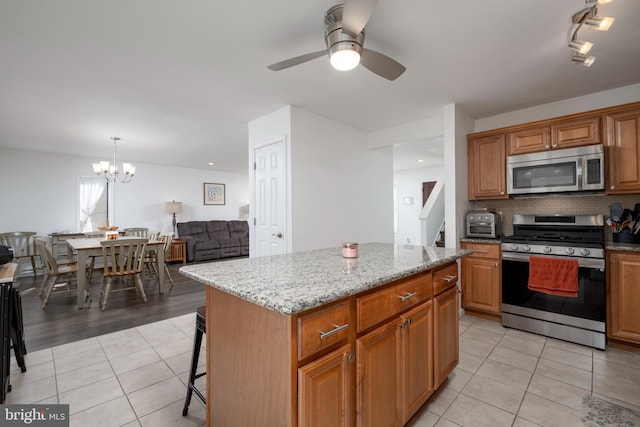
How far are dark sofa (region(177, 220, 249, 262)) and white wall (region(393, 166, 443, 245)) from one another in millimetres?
4421

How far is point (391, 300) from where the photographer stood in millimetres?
1370

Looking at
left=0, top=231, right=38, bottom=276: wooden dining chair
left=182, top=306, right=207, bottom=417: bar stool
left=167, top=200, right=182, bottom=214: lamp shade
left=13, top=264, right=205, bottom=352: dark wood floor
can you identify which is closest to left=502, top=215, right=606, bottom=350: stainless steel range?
left=182, top=306, right=207, bottom=417: bar stool

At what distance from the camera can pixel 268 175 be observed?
354cm

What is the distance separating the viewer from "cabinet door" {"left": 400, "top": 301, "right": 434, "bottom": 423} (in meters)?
1.45

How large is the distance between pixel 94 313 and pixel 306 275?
3.45 meters

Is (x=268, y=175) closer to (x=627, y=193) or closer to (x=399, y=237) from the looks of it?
(x=627, y=193)

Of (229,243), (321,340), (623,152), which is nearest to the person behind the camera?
(321,340)

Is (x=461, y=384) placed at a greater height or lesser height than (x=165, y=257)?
lesser

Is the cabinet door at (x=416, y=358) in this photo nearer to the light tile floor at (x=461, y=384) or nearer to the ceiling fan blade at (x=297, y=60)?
the light tile floor at (x=461, y=384)

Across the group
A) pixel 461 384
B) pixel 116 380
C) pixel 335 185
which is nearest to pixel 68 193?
pixel 116 380

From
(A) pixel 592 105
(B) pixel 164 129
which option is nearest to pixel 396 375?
(A) pixel 592 105

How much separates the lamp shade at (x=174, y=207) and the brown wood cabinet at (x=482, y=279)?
6434 millimetres

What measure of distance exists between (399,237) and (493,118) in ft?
16.7

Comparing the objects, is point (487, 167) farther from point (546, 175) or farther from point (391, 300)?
point (391, 300)
